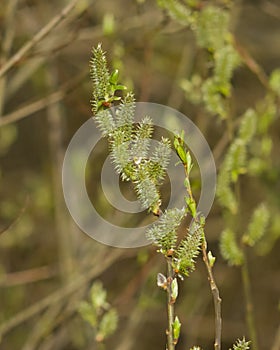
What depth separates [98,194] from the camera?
3.61 meters

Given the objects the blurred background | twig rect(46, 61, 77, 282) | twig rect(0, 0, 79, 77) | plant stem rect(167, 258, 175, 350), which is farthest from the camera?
twig rect(46, 61, 77, 282)

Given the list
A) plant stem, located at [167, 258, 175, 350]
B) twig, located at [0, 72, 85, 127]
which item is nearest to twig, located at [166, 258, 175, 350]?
plant stem, located at [167, 258, 175, 350]

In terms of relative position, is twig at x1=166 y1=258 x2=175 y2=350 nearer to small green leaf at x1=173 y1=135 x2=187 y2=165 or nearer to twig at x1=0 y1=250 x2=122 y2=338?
small green leaf at x1=173 y1=135 x2=187 y2=165

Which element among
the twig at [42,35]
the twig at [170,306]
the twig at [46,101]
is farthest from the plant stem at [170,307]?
the twig at [46,101]

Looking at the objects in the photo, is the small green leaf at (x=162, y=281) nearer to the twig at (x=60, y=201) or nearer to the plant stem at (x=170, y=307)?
the plant stem at (x=170, y=307)

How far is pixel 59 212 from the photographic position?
9.41 ft

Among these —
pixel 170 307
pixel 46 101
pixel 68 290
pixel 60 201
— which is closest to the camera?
pixel 170 307

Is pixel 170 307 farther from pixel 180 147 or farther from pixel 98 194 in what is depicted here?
pixel 98 194

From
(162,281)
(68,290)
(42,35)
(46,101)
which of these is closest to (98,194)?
(68,290)

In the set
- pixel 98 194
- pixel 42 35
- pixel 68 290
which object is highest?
pixel 98 194

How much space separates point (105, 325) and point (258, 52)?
2468 millimetres

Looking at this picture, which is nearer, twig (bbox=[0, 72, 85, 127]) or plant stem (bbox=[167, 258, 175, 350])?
plant stem (bbox=[167, 258, 175, 350])

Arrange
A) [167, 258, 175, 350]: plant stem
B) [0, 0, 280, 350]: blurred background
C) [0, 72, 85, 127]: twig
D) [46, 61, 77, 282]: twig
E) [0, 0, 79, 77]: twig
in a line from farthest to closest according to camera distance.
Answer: [46, 61, 77, 282]: twig → [0, 0, 280, 350]: blurred background → [0, 72, 85, 127]: twig → [0, 0, 79, 77]: twig → [167, 258, 175, 350]: plant stem

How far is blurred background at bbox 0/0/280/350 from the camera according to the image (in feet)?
8.70
